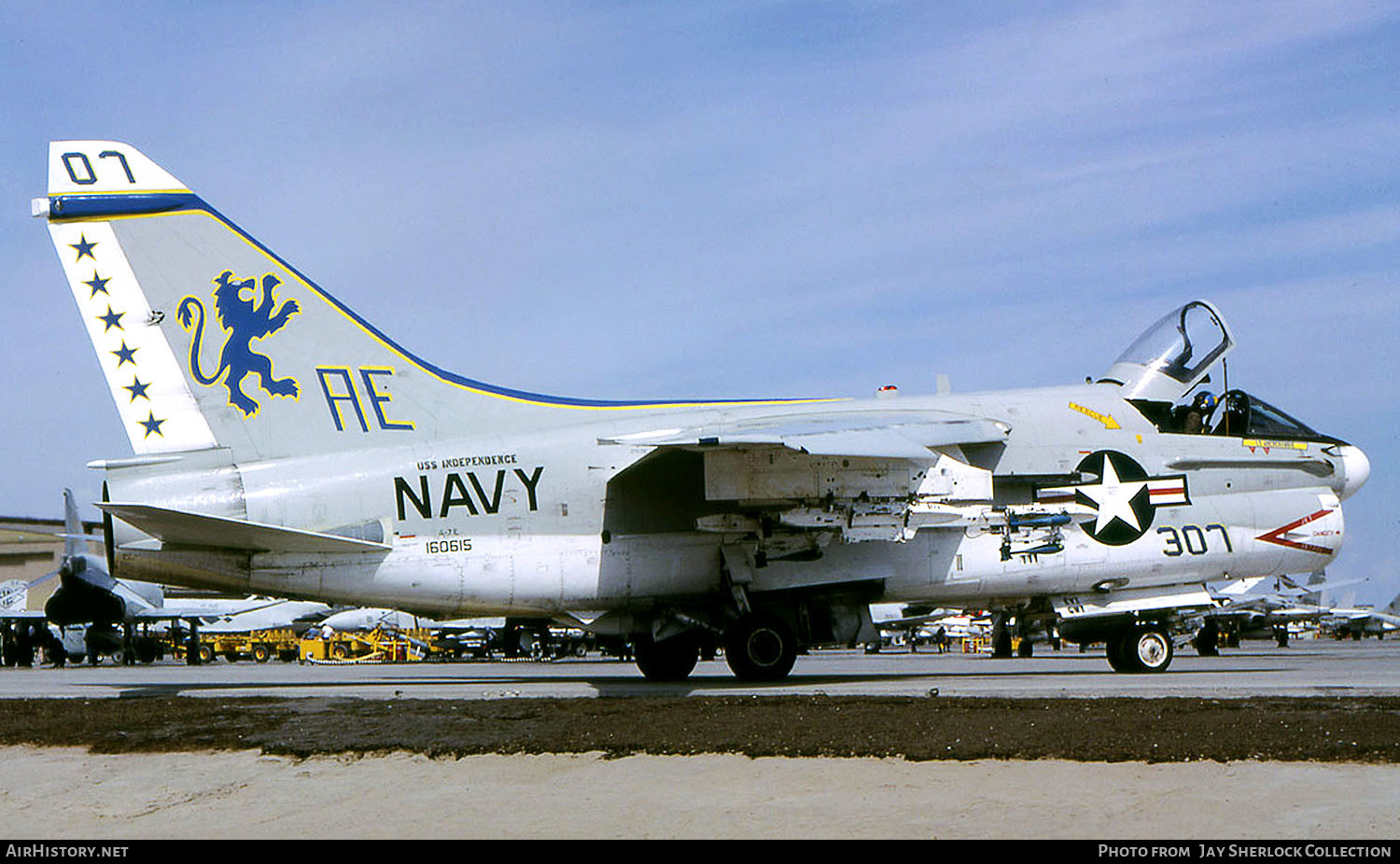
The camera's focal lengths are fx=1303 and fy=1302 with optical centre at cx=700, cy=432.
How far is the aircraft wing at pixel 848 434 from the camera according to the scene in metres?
14.3

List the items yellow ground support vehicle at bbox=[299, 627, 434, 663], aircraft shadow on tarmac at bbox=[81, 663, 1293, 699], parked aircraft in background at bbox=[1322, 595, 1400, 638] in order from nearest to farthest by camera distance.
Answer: aircraft shadow on tarmac at bbox=[81, 663, 1293, 699] → yellow ground support vehicle at bbox=[299, 627, 434, 663] → parked aircraft in background at bbox=[1322, 595, 1400, 638]

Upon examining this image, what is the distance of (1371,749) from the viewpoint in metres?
7.75

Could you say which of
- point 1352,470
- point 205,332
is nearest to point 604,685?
point 205,332

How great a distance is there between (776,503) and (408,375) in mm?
4884

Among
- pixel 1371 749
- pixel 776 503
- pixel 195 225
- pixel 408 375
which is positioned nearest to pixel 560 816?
pixel 1371 749

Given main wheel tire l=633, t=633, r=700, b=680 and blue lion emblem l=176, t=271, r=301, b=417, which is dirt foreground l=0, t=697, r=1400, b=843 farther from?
main wheel tire l=633, t=633, r=700, b=680

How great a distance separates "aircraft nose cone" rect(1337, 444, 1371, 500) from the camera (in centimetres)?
1750

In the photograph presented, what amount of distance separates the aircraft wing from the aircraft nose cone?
4983 millimetres

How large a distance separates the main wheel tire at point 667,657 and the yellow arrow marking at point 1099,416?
229 inches

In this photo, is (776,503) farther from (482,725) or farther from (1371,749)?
(1371,749)

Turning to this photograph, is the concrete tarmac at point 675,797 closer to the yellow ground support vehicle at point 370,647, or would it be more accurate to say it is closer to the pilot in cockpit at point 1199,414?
the pilot in cockpit at point 1199,414

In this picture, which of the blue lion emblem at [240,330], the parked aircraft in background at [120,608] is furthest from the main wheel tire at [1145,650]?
the blue lion emblem at [240,330]

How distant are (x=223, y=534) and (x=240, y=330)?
2.60 metres

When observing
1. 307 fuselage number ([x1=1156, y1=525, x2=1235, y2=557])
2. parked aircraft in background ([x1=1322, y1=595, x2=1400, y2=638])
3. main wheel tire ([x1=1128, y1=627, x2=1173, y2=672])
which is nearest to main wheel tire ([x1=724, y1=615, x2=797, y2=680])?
main wheel tire ([x1=1128, y1=627, x2=1173, y2=672])
